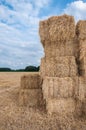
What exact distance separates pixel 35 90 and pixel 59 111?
0.86 m

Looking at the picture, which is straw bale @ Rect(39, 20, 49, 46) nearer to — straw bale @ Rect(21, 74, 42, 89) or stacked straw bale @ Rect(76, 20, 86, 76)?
stacked straw bale @ Rect(76, 20, 86, 76)

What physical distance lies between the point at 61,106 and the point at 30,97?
876 millimetres

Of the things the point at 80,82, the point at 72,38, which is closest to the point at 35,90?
the point at 80,82

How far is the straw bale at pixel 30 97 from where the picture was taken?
5.08 m

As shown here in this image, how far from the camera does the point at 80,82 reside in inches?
179

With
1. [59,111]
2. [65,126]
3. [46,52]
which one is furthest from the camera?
[46,52]

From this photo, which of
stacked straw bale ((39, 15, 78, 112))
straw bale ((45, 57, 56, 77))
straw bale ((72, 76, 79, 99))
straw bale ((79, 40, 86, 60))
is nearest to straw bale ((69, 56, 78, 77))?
stacked straw bale ((39, 15, 78, 112))

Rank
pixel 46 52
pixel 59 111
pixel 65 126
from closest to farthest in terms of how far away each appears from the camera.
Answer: pixel 65 126
pixel 59 111
pixel 46 52

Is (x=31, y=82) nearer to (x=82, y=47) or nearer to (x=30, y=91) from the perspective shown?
(x=30, y=91)

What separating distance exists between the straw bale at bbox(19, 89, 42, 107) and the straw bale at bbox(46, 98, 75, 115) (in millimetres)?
582

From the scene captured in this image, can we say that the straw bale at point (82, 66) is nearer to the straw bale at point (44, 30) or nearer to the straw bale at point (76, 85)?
the straw bale at point (76, 85)

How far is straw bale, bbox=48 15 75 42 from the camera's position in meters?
4.66

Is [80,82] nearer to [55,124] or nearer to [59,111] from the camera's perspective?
[59,111]

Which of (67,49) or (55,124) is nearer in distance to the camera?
(55,124)
